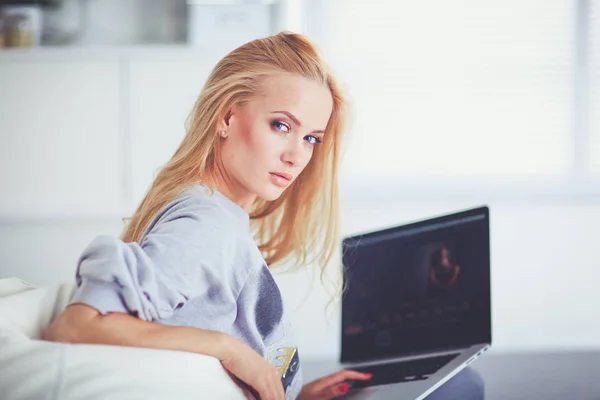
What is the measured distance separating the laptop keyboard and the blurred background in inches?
29.4

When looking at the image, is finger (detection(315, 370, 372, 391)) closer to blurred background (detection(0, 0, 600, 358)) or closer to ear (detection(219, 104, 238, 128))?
ear (detection(219, 104, 238, 128))

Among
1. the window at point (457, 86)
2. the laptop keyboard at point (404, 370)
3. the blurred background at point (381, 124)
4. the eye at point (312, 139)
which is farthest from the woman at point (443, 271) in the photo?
the window at point (457, 86)

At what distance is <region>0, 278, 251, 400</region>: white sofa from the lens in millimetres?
655

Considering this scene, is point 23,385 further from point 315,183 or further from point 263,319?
point 315,183

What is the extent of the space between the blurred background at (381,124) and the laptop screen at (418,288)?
0.58 m

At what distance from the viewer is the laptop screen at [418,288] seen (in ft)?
4.26

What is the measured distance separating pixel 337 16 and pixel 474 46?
0.38 meters

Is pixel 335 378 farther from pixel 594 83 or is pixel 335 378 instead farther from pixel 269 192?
pixel 594 83

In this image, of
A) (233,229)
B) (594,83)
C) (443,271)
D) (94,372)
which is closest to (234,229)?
(233,229)

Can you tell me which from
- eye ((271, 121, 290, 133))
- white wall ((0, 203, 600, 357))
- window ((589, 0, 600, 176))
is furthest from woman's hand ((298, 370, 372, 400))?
window ((589, 0, 600, 176))

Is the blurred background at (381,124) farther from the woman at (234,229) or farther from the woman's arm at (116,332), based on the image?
the woman's arm at (116,332)

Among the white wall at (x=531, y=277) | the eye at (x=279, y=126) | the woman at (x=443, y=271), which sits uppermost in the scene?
the eye at (x=279, y=126)

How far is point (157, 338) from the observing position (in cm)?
72

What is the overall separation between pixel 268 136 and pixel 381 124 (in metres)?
1.24
